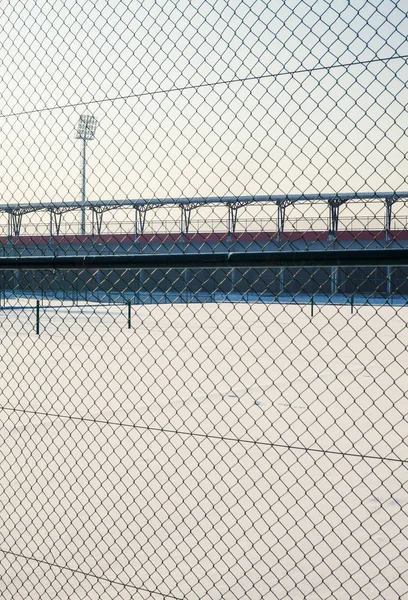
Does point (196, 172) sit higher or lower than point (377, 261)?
higher

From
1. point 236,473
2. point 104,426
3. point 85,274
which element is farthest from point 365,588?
point 85,274

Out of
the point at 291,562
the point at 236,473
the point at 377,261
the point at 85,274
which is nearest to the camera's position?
the point at 377,261

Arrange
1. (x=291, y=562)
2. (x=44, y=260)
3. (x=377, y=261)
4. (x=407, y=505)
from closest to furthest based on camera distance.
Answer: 1. (x=377, y=261)
2. (x=44, y=260)
3. (x=291, y=562)
4. (x=407, y=505)

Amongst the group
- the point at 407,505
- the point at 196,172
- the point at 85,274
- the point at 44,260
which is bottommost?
the point at 85,274

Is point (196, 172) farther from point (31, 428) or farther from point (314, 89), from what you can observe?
point (31, 428)

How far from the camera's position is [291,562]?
4109mm

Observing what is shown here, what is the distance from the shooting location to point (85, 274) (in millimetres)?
33031

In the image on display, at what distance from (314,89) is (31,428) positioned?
16.2ft

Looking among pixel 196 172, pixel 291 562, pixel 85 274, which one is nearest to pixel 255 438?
pixel 291 562

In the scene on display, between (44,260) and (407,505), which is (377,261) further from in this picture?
(407,505)

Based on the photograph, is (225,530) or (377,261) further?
(225,530)

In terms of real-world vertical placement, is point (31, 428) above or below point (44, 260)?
below

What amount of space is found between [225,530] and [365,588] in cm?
107

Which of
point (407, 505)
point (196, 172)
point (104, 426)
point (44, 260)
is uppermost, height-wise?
point (196, 172)
